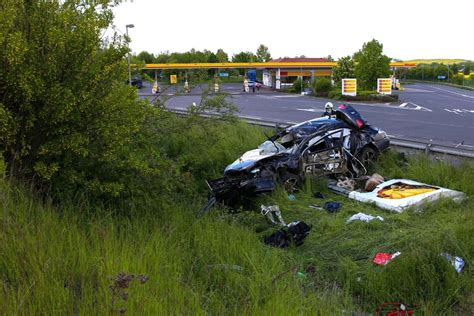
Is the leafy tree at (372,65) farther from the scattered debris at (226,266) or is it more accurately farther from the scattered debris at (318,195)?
the scattered debris at (226,266)

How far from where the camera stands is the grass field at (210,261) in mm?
3164

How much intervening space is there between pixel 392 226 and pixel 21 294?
579cm

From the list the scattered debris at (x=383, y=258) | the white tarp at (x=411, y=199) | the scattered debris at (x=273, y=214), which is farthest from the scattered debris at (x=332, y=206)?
the scattered debris at (x=383, y=258)

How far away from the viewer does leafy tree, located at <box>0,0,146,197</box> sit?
4840mm

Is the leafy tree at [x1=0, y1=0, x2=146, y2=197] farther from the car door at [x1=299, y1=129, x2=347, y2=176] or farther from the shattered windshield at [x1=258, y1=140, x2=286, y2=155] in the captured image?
the car door at [x1=299, y1=129, x2=347, y2=176]

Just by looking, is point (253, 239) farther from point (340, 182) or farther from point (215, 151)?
point (215, 151)

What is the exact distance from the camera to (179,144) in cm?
960

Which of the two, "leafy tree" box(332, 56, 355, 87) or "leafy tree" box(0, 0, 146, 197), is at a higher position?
"leafy tree" box(332, 56, 355, 87)

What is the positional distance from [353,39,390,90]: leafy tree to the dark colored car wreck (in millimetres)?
39400

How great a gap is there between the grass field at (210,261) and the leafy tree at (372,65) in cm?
4336

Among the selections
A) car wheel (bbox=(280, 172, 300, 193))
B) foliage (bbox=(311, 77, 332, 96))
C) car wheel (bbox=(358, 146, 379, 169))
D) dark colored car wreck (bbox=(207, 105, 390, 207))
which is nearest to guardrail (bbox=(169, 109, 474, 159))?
dark colored car wreck (bbox=(207, 105, 390, 207))

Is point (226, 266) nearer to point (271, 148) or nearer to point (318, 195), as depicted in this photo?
point (318, 195)

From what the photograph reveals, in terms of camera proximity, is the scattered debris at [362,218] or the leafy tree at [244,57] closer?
the scattered debris at [362,218]

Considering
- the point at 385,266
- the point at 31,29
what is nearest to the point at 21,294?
the point at 31,29
